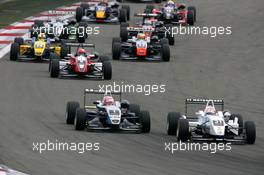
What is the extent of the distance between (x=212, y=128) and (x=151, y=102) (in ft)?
20.9

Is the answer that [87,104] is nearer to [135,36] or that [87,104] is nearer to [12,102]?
[12,102]

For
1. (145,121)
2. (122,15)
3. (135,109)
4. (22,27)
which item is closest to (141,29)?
(122,15)

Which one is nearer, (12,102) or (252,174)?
(252,174)

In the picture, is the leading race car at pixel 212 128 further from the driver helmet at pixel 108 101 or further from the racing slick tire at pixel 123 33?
the racing slick tire at pixel 123 33

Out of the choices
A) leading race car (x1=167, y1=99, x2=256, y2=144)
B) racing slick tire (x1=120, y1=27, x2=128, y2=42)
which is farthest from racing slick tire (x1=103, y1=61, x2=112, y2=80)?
leading race car (x1=167, y1=99, x2=256, y2=144)

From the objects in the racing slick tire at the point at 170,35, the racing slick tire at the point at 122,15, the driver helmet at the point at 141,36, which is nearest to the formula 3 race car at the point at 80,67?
the driver helmet at the point at 141,36

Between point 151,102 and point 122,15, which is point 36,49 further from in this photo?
point 122,15

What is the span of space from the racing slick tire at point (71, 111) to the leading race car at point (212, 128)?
2.43 meters

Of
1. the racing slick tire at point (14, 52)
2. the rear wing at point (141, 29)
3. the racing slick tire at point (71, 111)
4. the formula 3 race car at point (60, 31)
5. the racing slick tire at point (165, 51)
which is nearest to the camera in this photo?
the racing slick tire at point (71, 111)

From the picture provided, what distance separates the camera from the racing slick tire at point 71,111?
29203 millimetres

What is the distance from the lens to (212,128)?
91.9ft

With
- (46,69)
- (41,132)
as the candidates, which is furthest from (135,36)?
(41,132)

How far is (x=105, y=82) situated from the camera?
3756 cm

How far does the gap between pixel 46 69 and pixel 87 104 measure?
23.5ft
